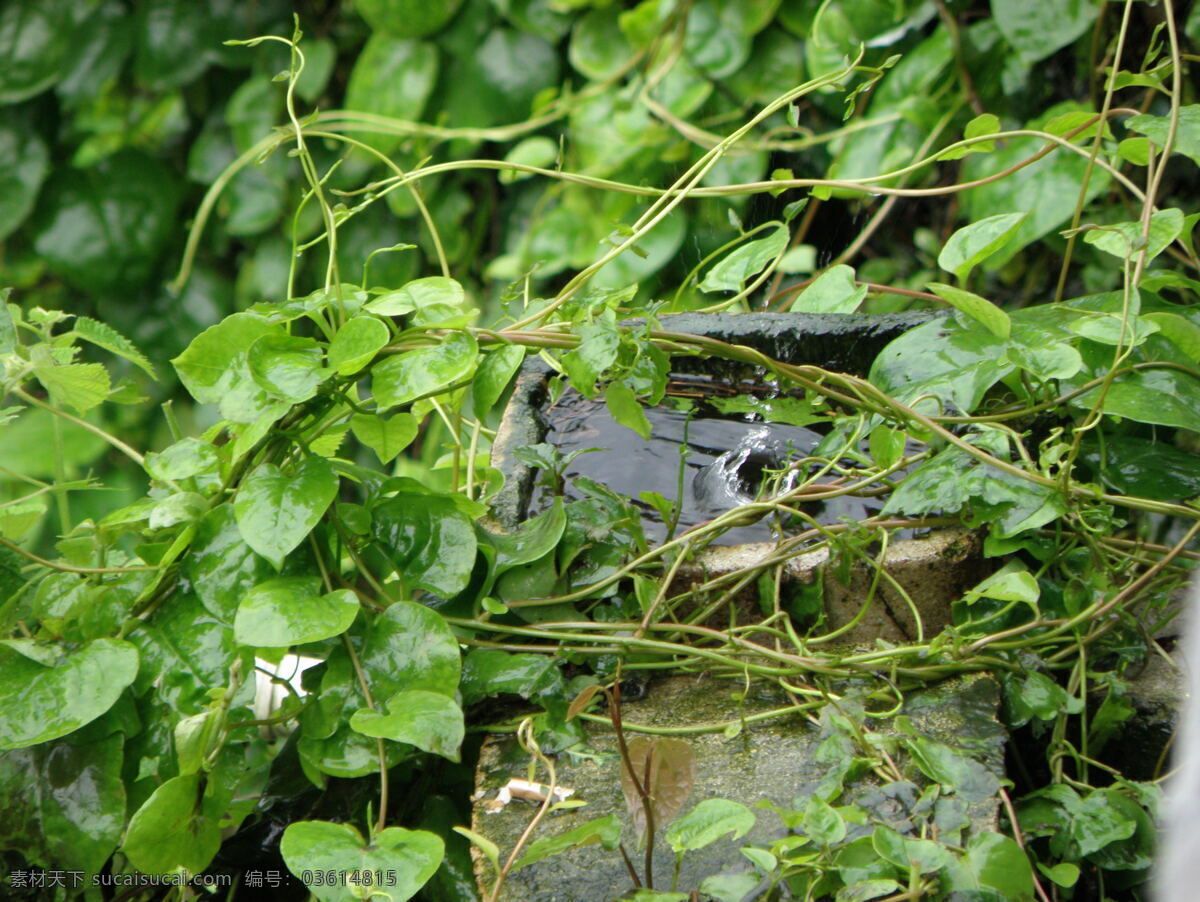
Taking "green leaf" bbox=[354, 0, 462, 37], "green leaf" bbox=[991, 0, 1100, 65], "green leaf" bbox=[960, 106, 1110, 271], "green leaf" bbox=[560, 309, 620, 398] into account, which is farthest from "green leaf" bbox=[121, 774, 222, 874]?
"green leaf" bbox=[354, 0, 462, 37]

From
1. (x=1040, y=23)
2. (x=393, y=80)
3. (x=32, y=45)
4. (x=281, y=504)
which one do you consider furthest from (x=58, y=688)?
(x=32, y=45)

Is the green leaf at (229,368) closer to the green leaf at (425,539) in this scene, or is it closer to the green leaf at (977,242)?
the green leaf at (425,539)

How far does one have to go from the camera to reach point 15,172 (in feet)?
7.71

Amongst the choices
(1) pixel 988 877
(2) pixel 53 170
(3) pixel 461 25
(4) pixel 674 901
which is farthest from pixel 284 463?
(2) pixel 53 170

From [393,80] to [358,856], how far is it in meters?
1.79

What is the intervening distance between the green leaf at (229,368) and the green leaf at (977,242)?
1.68 ft

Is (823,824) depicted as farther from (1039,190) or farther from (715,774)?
(1039,190)

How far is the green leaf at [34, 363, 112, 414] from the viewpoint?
73 centimetres

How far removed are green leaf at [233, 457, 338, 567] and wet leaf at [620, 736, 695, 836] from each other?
24 centimetres

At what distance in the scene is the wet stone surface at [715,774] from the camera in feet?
1.99

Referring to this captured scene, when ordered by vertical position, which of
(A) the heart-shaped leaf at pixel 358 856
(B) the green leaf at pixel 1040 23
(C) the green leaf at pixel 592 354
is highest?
(C) the green leaf at pixel 592 354

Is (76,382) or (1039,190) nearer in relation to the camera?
(76,382)

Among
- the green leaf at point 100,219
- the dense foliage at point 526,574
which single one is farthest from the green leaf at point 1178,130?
the green leaf at point 100,219

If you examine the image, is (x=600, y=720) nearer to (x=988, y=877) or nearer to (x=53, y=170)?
(x=988, y=877)
